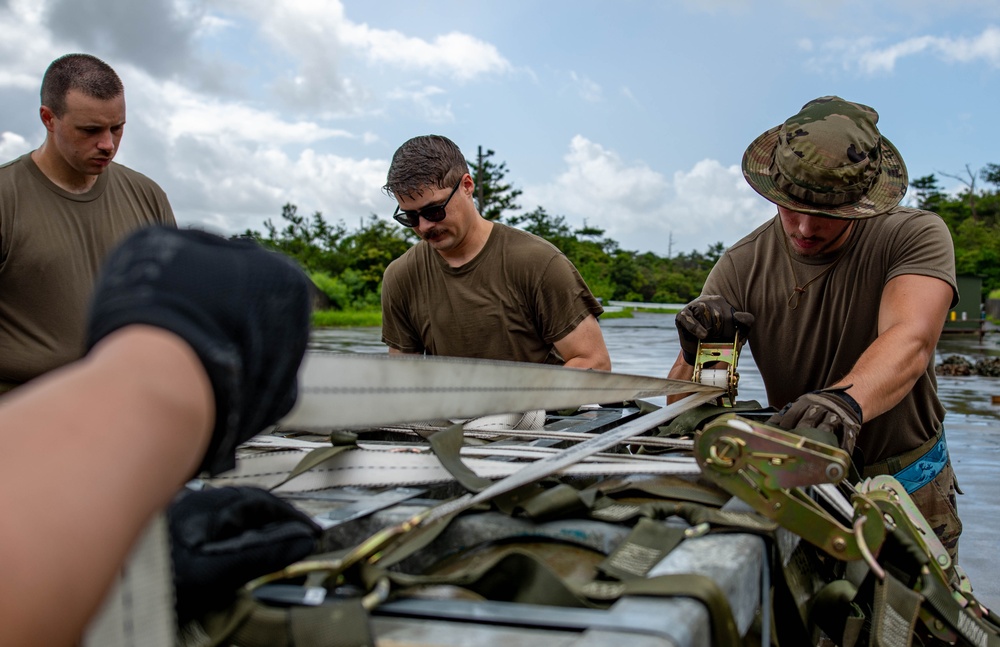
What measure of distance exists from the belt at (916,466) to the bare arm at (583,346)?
131 centimetres

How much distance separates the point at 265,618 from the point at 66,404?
35 cm

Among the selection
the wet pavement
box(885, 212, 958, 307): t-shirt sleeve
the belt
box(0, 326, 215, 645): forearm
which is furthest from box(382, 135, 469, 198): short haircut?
the wet pavement

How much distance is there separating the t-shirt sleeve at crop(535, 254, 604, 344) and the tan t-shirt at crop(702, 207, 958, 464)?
81 cm

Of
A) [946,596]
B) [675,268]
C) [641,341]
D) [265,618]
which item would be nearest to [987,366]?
[641,341]

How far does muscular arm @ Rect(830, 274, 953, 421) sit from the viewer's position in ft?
7.72

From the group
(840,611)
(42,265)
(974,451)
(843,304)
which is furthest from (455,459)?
(974,451)

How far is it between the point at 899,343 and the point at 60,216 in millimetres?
3313

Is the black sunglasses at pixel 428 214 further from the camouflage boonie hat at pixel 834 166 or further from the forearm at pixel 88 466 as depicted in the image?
the forearm at pixel 88 466

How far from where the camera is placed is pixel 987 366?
14.4 metres

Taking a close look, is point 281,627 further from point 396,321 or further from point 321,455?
point 396,321

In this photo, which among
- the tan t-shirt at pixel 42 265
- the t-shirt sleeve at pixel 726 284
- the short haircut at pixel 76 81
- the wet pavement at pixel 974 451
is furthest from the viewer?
the wet pavement at pixel 974 451

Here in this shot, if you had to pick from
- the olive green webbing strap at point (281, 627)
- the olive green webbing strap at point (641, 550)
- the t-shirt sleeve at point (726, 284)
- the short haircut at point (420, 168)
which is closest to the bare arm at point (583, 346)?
the t-shirt sleeve at point (726, 284)

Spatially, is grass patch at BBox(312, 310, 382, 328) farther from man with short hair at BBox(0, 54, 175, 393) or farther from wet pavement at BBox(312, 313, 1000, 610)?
man with short hair at BBox(0, 54, 175, 393)

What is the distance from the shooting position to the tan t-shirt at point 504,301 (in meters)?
3.93
